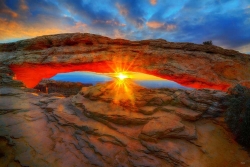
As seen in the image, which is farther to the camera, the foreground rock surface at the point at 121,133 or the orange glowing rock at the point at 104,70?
the orange glowing rock at the point at 104,70

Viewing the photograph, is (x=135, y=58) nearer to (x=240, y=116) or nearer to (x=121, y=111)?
(x=121, y=111)

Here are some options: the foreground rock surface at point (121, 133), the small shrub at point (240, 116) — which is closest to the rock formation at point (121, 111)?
the foreground rock surface at point (121, 133)

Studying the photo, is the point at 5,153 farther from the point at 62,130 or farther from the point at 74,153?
the point at 74,153

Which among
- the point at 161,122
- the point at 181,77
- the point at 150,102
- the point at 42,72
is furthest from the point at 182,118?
the point at 42,72

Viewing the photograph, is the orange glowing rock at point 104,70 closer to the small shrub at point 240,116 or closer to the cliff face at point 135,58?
the cliff face at point 135,58

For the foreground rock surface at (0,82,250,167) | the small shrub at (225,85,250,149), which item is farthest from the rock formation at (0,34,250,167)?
the small shrub at (225,85,250,149)
